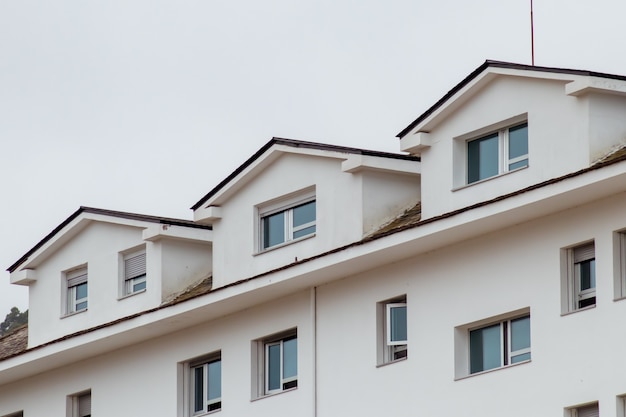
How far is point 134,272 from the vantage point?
1987 inches

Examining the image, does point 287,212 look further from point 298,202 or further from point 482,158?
point 482,158

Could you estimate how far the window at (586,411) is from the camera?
39.7 metres

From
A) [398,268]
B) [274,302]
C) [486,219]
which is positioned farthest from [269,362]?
[486,219]

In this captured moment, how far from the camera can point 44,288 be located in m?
52.7

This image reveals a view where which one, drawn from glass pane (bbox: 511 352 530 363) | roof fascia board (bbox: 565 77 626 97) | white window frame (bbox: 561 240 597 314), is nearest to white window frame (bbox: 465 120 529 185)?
roof fascia board (bbox: 565 77 626 97)

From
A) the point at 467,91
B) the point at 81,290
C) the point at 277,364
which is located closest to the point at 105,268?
the point at 81,290

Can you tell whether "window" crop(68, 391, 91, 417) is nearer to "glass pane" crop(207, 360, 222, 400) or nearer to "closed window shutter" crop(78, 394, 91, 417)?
"closed window shutter" crop(78, 394, 91, 417)

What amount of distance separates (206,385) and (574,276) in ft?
34.0

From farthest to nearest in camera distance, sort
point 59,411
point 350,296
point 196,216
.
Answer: point 59,411
point 196,216
point 350,296

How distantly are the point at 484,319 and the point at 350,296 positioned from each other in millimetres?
3716

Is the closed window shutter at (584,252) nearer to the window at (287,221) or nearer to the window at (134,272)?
the window at (287,221)

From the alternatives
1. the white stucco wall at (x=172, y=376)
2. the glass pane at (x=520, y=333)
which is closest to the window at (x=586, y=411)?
the glass pane at (x=520, y=333)

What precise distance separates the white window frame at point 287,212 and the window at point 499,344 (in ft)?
15.2

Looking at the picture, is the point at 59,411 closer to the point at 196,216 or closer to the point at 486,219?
the point at 196,216
